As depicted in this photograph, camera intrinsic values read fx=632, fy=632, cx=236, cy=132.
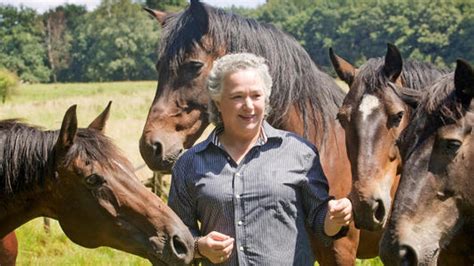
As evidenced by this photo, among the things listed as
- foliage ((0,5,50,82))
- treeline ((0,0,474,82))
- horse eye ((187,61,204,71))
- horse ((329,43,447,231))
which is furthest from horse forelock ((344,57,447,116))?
foliage ((0,5,50,82))

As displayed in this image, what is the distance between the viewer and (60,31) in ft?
251

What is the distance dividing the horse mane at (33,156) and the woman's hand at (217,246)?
35.3 inches

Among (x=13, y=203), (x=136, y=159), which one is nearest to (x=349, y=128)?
(x=13, y=203)

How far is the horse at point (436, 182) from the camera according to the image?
2936 millimetres

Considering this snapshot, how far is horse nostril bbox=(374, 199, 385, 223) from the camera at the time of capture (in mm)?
3561

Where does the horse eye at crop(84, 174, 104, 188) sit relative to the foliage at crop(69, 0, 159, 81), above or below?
above

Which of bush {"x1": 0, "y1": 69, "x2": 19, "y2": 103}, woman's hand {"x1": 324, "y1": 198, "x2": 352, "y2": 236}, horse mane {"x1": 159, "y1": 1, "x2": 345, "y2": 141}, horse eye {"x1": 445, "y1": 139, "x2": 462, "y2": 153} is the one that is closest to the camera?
woman's hand {"x1": 324, "y1": 198, "x2": 352, "y2": 236}

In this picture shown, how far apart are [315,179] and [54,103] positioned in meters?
25.9

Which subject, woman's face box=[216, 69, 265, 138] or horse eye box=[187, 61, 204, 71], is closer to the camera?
woman's face box=[216, 69, 265, 138]

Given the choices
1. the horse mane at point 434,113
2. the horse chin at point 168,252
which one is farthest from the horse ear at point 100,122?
the horse mane at point 434,113

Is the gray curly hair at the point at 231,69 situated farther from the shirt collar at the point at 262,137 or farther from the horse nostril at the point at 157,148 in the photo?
the horse nostril at the point at 157,148

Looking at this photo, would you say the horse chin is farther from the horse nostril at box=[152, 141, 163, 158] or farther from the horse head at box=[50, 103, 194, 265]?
the horse nostril at box=[152, 141, 163, 158]

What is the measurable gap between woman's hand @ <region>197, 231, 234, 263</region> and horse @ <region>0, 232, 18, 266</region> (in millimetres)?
2613

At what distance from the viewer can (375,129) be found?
3.73 metres
